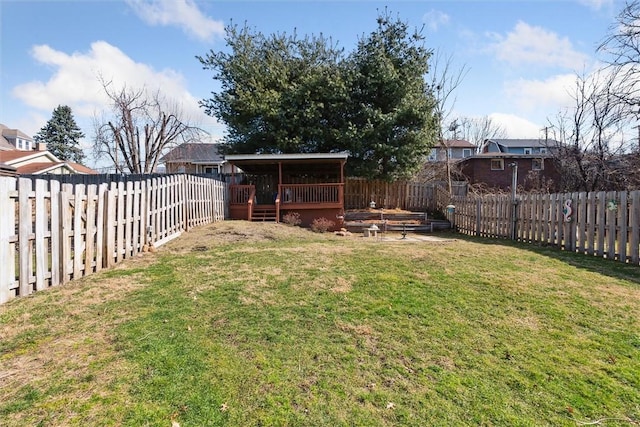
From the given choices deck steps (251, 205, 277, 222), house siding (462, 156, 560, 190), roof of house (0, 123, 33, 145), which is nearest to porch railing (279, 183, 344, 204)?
deck steps (251, 205, 277, 222)

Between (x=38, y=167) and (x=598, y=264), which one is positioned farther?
(x=38, y=167)

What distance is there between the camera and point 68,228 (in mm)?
4664

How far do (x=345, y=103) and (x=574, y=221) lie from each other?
11895 mm

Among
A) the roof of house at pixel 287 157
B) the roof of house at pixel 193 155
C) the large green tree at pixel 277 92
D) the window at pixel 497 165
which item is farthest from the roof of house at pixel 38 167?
the window at pixel 497 165

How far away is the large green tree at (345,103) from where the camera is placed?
16.6 metres

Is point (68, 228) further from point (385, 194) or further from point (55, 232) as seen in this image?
point (385, 194)

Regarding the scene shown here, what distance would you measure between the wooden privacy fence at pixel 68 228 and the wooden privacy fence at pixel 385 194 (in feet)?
38.3

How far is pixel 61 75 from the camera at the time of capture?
59.2 feet

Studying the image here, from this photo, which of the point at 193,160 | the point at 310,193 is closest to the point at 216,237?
the point at 310,193

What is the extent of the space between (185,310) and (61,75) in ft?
67.5

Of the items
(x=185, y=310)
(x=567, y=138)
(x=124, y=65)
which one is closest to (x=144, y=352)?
(x=185, y=310)

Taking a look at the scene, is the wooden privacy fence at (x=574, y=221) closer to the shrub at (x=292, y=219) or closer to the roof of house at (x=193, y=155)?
the shrub at (x=292, y=219)

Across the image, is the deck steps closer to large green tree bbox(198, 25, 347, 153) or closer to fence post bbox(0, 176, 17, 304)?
large green tree bbox(198, 25, 347, 153)

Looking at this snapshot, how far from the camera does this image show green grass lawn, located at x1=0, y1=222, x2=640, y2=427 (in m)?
2.34
